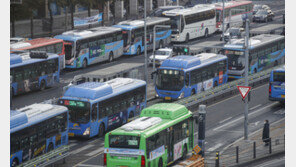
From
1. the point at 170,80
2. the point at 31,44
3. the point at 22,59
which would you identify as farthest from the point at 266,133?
the point at 31,44

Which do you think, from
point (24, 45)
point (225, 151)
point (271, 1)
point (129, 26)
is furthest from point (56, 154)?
point (271, 1)

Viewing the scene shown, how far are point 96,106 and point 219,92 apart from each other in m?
15.7

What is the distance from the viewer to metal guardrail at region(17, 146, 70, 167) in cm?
3113

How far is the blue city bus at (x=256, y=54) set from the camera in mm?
60000

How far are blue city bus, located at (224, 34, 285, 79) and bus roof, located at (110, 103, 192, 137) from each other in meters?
26.2

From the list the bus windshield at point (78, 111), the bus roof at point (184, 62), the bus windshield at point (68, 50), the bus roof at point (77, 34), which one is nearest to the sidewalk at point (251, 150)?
the bus windshield at point (78, 111)

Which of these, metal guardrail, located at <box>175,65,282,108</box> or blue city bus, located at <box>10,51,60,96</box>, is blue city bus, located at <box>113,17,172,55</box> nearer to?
blue city bus, located at <box>10,51,60,96</box>

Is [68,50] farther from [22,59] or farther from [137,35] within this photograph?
[137,35]

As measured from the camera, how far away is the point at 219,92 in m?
51.9

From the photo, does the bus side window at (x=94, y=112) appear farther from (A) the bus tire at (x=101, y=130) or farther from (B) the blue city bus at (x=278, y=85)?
(B) the blue city bus at (x=278, y=85)

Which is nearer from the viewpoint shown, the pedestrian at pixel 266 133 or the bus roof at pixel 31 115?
the bus roof at pixel 31 115

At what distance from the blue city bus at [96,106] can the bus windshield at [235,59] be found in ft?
63.1

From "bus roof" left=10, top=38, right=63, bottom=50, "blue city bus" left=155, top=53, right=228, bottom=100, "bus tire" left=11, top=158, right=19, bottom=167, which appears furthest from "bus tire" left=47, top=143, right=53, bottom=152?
"bus roof" left=10, top=38, right=63, bottom=50

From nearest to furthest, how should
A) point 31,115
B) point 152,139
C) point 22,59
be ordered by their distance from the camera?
point 152,139 → point 31,115 → point 22,59
